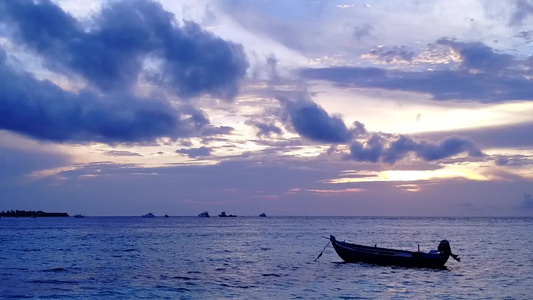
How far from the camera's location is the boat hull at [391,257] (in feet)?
170

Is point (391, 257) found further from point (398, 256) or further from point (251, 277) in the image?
point (251, 277)

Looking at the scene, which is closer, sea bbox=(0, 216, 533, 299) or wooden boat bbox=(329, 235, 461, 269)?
sea bbox=(0, 216, 533, 299)

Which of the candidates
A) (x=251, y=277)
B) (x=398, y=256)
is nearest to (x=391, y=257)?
(x=398, y=256)

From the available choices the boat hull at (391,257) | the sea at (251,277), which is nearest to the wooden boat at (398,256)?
the boat hull at (391,257)

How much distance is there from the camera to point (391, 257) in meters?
53.5

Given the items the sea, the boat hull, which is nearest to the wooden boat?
the boat hull

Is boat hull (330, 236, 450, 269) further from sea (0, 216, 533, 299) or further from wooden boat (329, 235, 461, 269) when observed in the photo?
sea (0, 216, 533, 299)

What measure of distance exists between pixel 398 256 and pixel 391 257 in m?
0.72

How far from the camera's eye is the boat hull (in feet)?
170

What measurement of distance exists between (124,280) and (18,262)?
2204 cm

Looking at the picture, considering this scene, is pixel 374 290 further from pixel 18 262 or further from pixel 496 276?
pixel 18 262

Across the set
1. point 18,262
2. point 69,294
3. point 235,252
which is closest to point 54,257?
point 18,262

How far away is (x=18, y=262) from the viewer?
59.7 metres

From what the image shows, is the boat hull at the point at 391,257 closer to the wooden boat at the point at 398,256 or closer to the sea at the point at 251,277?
the wooden boat at the point at 398,256
